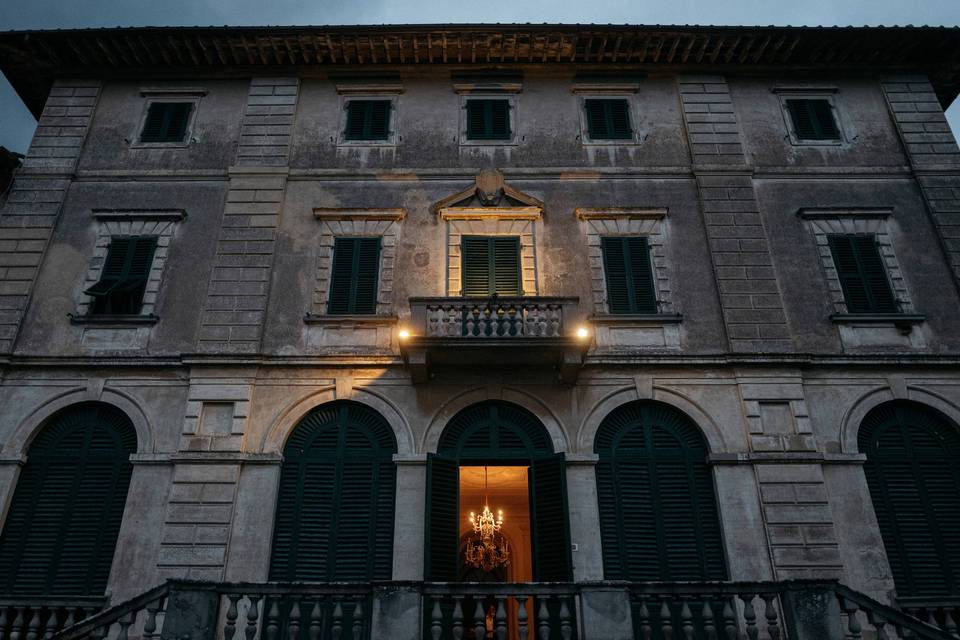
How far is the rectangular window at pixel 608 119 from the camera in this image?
634 inches

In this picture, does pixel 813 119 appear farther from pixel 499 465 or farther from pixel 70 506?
pixel 70 506

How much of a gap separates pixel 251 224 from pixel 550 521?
28.6ft

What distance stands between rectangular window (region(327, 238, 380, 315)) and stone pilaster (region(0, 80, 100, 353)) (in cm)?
616

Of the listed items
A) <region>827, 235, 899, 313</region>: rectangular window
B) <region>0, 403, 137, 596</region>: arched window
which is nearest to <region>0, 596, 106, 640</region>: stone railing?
<region>0, 403, 137, 596</region>: arched window

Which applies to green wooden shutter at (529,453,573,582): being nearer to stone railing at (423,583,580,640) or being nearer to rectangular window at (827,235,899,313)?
stone railing at (423,583,580,640)

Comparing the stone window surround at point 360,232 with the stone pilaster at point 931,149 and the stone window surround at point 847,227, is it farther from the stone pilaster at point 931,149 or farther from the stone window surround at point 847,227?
the stone pilaster at point 931,149

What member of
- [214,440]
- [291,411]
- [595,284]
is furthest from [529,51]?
[214,440]

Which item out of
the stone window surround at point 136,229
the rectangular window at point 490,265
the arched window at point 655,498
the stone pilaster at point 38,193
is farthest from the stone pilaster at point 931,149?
the stone pilaster at point 38,193

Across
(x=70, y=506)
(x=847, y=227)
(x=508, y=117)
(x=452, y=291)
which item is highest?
(x=508, y=117)

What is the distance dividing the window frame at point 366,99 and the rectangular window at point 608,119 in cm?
455

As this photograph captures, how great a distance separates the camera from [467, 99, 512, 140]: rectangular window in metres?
16.1

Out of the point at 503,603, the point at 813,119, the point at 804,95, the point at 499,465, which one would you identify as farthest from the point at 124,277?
the point at 804,95

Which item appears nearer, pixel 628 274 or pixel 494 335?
pixel 494 335

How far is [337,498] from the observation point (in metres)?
12.5
